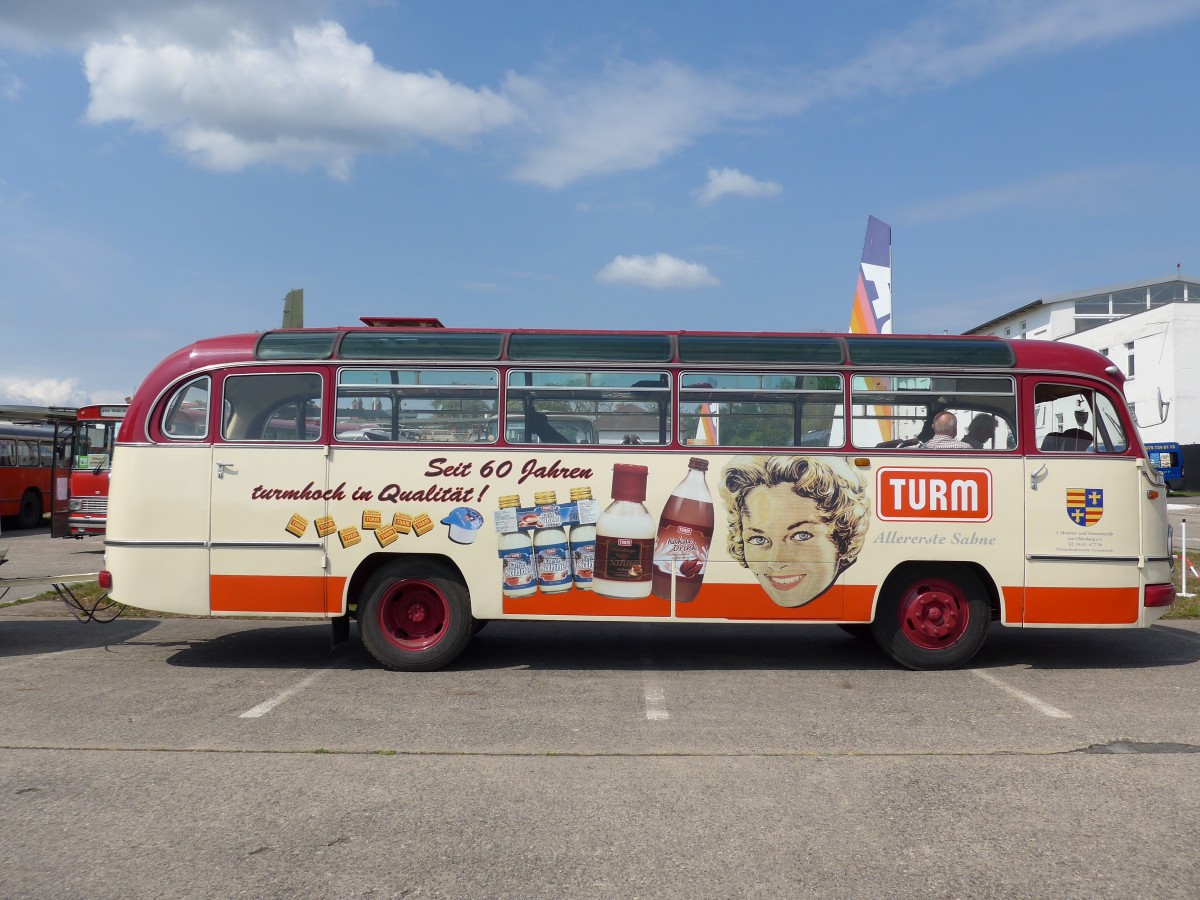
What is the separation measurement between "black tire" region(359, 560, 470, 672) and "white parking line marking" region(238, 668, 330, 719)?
0.47 metres

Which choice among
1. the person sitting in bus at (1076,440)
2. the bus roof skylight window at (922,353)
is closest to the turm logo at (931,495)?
the person sitting in bus at (1076,440)

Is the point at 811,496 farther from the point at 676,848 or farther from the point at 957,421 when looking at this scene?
the point at 676,848

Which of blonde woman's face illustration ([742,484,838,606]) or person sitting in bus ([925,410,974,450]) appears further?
person sitting in bus ([925,410,974,450])

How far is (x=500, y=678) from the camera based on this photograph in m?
7.81

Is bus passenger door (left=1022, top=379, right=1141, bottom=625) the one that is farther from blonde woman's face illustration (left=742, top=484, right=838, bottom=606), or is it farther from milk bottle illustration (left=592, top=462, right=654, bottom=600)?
milk bottle illustration (left=592, top=462, right=654, bottom=600)

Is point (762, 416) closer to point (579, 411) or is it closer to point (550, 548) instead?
point (579, 411)

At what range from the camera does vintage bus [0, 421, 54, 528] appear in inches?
995

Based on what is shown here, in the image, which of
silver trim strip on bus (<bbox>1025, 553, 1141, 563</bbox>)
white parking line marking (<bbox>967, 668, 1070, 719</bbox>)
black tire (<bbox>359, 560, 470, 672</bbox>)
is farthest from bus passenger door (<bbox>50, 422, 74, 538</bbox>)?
silver trim strip on bus (<bbox>1025, 553, 1141, 563</bbox>)

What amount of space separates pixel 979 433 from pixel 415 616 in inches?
195

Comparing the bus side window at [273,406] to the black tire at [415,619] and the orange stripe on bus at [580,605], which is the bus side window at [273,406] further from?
the orange stripe on bus at [580,605]

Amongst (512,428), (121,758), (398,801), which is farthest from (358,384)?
(398,801)

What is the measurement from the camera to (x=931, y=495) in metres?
7.99

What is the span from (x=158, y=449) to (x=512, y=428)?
9.75ft

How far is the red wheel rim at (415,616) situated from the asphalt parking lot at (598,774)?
12.7 inches
